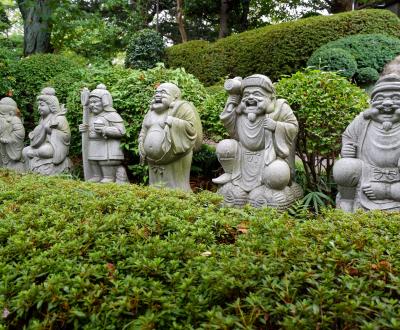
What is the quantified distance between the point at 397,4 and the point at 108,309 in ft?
64.7

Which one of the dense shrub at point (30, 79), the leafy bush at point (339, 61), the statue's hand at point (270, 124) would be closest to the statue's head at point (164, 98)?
the statue's hand at point (270, 124)

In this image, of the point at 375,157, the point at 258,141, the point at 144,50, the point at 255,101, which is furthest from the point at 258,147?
the point at 144,50

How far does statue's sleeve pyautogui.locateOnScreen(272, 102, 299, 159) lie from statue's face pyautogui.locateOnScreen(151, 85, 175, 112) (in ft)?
5.07

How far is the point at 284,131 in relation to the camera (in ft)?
17.6

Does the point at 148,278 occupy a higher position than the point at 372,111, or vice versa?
the point at 372,111

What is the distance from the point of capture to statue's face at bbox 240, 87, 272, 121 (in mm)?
5418

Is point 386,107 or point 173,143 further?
point 173,143

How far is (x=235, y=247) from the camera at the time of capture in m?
2.68

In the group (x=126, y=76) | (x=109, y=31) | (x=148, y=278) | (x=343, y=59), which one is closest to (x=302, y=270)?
(x=148, y=278)

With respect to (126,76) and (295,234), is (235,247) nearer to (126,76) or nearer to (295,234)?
(295,234)

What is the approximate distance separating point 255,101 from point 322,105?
1.17 meters

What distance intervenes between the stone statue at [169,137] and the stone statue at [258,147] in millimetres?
718

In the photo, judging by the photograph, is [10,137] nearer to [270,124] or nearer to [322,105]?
[270,124]

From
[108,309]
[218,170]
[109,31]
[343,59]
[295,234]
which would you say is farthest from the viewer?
[109,31]
